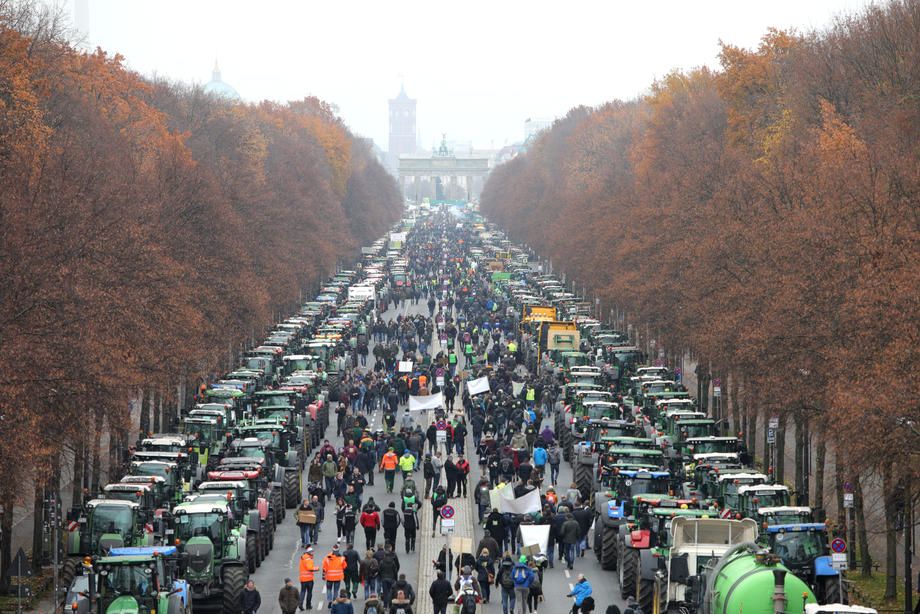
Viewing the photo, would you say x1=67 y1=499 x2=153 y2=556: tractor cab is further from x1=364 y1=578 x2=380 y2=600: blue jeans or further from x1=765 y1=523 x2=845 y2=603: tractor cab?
x1=765 y1=523 x2=845 y2=603: tractor cab

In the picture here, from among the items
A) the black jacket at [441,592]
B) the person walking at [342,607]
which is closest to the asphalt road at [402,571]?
the black jacket at [441,592]

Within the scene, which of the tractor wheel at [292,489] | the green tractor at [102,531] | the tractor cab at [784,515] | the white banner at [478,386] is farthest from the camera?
the white banner at [478,386]

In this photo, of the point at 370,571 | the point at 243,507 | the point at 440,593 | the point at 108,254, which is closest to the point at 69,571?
the point at 243,507


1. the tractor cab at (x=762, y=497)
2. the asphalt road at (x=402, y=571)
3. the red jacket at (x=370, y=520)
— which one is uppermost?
the tractor cab at (x=762, y=497)

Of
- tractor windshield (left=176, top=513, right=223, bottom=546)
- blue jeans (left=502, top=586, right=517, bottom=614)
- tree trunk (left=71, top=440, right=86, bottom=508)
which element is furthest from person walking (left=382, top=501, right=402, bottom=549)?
tree trunk (left=71, top=440, right=86, bottom=508)

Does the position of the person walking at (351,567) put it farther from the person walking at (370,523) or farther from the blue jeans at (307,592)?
the person walking at (370,523)

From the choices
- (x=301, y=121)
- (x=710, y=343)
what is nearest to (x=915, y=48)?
(x=710, y=343)

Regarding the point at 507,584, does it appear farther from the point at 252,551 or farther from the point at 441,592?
the point at 252,551
